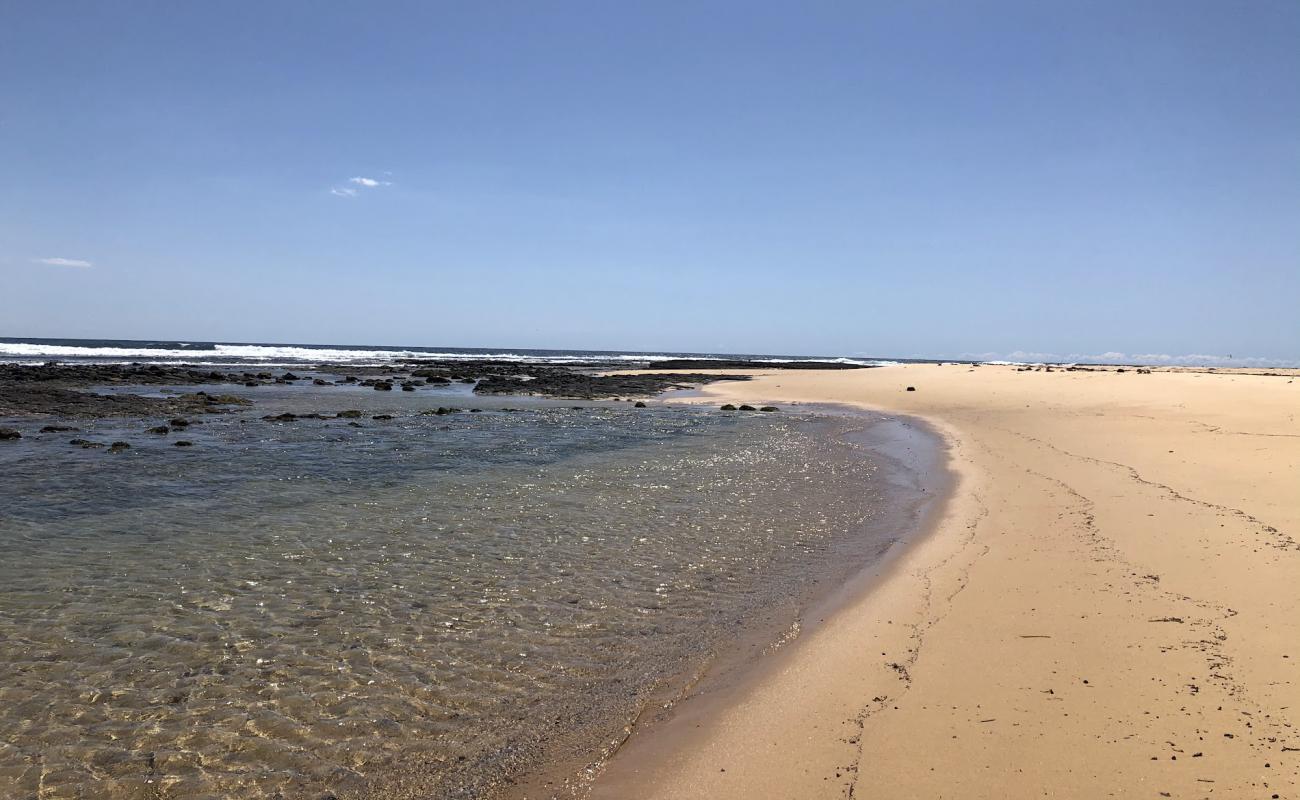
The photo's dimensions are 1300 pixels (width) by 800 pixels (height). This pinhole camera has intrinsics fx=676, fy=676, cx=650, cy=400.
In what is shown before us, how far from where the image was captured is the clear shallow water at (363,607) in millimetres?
4570

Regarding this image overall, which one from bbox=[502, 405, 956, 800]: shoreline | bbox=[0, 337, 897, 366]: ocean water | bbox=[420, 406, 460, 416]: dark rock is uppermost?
bbox=[0, 337, 897, 366]: ocean water

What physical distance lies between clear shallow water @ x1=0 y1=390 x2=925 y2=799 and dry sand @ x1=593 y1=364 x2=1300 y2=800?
3.02ft

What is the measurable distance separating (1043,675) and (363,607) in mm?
6302

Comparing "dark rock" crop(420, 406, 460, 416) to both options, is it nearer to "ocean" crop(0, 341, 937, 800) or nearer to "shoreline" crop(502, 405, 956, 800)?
"ocean" crop(0, 341, 937, 800)

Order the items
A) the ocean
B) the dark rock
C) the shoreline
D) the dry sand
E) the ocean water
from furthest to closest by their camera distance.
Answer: the ocean water → the dark rock → the ocean → the shoreline → the dry sand

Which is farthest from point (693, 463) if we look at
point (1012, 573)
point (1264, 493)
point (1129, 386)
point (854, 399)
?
point (1129, 386)

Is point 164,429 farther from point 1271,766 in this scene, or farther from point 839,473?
point 1271,766

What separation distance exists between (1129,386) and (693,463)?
1179 inches

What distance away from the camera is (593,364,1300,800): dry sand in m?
4.10

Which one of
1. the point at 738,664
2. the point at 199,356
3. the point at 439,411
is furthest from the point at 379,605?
the point at 199,356

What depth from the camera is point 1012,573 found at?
791 centimetres

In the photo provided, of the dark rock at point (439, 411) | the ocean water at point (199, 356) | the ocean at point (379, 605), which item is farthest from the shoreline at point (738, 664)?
the ocean water at point (199, 356)

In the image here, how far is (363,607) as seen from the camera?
7031 mm

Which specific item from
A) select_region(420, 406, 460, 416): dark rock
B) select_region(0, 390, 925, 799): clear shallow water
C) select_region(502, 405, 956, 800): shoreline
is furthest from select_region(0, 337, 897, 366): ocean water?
select_region(502, 405, 956, 800): shoreline
